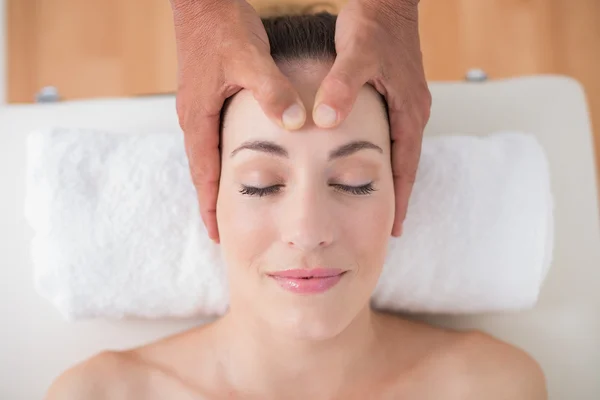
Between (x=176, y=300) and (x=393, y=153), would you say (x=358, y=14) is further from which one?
(x=176, y=300)

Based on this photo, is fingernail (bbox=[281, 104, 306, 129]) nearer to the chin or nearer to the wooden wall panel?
the chin

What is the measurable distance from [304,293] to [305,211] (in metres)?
0.13

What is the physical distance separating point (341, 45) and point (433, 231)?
43 centimetres

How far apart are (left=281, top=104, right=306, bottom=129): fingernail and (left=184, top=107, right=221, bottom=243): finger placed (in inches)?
6.1

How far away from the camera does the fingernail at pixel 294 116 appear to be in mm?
793

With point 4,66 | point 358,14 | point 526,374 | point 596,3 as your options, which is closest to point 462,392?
point 526,374

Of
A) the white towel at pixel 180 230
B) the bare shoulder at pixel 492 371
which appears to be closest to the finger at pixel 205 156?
the white towel at pixel 180 230

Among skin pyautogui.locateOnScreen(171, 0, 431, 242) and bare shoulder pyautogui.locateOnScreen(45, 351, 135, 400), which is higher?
skin pyautogui.locateOnScreen(171, 0, 431, 242)

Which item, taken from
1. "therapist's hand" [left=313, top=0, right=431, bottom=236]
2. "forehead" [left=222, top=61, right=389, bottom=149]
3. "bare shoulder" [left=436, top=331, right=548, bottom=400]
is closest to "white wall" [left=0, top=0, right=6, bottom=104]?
"forehead" [left=222, top=61, right=389, bottom=149]

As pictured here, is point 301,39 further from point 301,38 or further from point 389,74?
point 389,74

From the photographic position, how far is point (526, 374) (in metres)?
1.04

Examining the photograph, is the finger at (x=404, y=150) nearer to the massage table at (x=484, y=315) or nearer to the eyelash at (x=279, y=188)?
the eyelash at (x=279, y=188)

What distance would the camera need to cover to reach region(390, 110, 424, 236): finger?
939mm

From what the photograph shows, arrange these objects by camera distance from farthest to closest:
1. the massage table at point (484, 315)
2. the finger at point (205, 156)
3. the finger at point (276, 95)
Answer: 1. the massage table at point (484, 315)
2. the finger at point (205, 156)
3. the finger at point (276, 95)
